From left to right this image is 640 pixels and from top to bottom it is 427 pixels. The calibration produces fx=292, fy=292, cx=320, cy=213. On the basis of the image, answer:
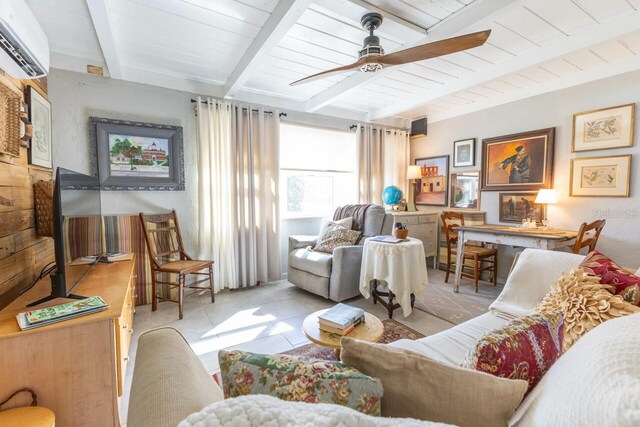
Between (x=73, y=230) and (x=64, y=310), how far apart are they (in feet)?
2.50

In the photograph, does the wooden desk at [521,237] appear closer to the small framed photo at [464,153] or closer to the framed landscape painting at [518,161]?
the framed landscape painting at [518,161]

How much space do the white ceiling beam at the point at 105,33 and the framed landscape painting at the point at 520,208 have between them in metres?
4.30

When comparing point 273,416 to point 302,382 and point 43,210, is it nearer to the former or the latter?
point 302,382

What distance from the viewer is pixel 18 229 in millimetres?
1730

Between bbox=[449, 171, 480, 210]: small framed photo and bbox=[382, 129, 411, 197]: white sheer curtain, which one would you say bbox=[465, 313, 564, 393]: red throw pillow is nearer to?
bbox=[449, 171, 480, 210]: small framed photo

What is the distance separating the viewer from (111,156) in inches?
114

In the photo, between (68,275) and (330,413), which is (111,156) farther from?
(330,413)

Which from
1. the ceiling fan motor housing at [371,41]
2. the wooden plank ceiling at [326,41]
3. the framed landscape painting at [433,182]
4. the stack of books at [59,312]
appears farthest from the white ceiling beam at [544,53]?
the stack of books at [59,312]

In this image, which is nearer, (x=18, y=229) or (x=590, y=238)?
(x=18, y=229)

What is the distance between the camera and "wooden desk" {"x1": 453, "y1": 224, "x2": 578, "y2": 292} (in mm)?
2726

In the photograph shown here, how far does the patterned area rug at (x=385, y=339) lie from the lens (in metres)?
2.07

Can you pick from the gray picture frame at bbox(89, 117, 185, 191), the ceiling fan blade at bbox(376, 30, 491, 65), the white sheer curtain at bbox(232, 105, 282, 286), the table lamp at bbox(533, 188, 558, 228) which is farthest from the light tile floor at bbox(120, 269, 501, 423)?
the ceiling fan blade at bbox(376, 30, 491, 65)

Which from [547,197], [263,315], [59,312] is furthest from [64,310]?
[547,197]

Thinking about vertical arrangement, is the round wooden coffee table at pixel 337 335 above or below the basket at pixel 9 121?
below
